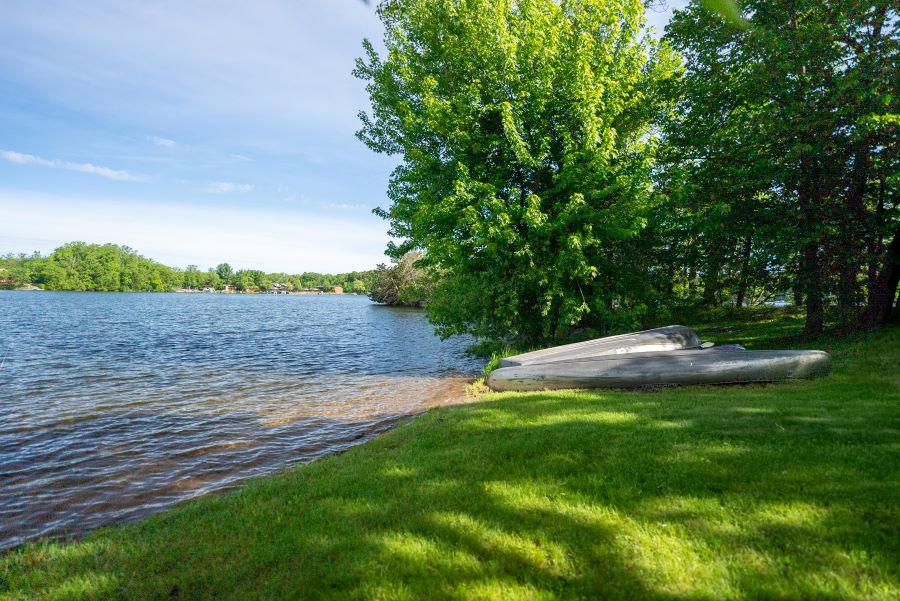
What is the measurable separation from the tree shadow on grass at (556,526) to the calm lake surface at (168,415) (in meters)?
2.29

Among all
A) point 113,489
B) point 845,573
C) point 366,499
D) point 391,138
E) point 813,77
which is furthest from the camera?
point 391,138

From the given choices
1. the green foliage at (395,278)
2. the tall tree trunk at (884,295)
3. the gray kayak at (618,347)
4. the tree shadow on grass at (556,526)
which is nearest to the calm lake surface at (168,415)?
the tree shadow on grass at (556,526)

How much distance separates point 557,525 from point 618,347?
374 inches

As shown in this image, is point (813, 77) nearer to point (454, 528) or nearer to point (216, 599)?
point (454, 528)

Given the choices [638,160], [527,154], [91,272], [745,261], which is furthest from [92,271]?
[745,261]

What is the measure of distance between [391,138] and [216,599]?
20.7 metres

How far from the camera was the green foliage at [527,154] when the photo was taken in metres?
15.6

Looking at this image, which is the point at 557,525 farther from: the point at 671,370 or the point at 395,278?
the point at 395,278

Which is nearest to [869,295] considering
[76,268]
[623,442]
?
[623,442]

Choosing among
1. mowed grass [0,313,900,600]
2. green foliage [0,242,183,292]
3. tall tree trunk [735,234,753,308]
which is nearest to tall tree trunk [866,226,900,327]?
tall tree trunk [735,234,753,308]

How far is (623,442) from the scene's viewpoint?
579 centimetres

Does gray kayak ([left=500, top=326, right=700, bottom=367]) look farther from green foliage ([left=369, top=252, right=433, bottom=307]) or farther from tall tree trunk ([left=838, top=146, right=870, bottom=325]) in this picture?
green foliage ([left=369, top=252, right=433, bottom=307])

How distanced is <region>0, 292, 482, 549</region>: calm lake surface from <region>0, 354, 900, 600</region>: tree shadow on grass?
2.29 metres

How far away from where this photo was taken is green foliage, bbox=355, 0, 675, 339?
614 inches
